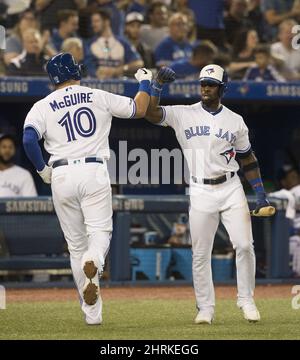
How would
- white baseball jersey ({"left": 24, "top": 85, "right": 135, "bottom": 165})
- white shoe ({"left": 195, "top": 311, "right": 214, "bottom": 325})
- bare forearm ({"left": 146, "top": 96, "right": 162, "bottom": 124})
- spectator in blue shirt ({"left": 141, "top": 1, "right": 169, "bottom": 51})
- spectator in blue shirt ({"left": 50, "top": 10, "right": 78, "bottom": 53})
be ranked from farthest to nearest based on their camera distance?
spectator in blue shirt ({"left": 141, "top": 1, "right": 169, "bottom": 51})
spectator in blue shirt ({"left": 50, "top": 10, "right": 78, "bottom": 53})
bare forearm ({"left": 146, "top": 96, "right": 162, "bottom": 124})
white shoe ({"left": 195, "top": 311, "right": 214, "bottom": 325})
white baseball jersey ({"left": 24, "top": 85, "right": 135, "bottom": 165})

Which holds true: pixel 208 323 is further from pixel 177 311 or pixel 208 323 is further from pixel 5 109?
pixel 5 109

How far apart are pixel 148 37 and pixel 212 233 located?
6.31m

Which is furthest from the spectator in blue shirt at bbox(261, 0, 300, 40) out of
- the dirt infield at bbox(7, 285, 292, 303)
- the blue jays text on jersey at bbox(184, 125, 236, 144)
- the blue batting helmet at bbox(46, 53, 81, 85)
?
the blue batting helmet at bbox(46, 53, 81, 85)

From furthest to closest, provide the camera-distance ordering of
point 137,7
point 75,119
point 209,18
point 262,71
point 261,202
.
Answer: point 209,18
point 137,7
point 262,71
point 261,202
point 75,119

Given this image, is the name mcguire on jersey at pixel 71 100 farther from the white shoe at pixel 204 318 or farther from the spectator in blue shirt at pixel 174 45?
the spectator in blue shirt at pixel 174 45

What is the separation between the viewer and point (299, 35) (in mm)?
13117

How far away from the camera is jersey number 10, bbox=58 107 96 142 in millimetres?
7203

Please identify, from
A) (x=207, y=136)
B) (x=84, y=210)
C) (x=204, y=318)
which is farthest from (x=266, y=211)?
(x=84, y=210)

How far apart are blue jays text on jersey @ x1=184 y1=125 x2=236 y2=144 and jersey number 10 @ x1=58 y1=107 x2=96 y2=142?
731mm

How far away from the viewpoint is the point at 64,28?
12672mm

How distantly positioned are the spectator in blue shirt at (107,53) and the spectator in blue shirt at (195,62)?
0.47 metres

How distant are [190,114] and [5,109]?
19.2 feet

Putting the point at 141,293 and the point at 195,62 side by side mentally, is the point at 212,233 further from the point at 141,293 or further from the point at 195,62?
the point at 195,62

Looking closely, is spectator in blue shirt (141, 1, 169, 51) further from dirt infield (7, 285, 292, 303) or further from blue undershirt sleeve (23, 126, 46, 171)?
blue undershirt sleeve (23, 126, 46, 171)
